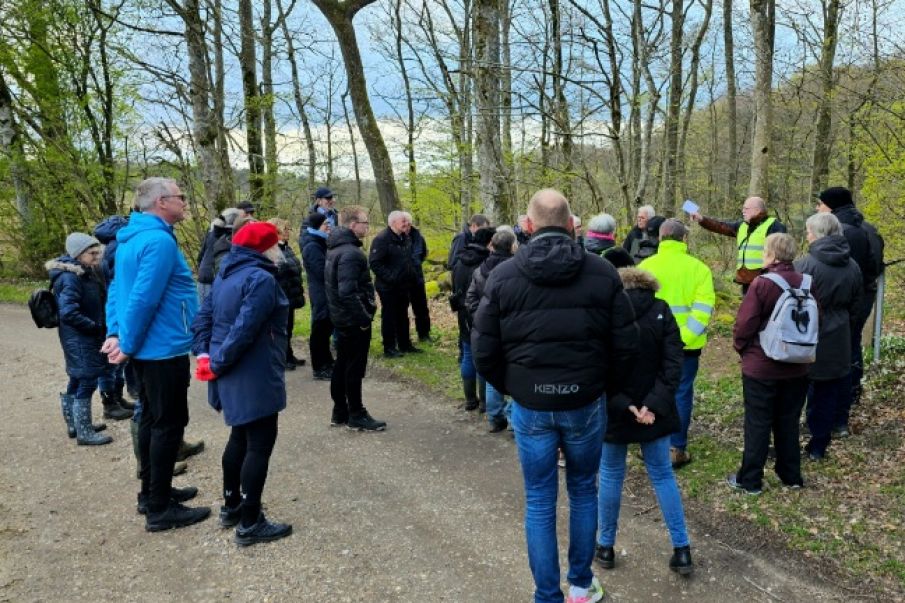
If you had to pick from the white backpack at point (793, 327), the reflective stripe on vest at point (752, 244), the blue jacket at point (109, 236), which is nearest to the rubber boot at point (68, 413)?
the blue jacket at point (109, 236)

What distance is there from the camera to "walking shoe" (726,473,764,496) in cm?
443

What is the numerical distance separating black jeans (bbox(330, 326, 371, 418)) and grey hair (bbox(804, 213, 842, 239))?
3975mm

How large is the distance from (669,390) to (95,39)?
62.4ft

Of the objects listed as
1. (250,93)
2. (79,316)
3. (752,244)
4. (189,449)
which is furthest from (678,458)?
(250,93)

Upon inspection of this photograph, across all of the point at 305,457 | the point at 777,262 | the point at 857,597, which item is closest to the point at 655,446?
the point at 857,597

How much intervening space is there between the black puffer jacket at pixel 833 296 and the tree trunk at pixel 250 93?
12.6 meters

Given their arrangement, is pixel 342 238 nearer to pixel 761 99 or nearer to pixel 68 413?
pixel 68 413

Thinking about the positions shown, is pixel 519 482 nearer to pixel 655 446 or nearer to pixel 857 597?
pixel 655 446

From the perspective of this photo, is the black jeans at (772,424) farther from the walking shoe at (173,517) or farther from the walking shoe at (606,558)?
the walking shoe at (173,517)

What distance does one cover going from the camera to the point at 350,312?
580 cm

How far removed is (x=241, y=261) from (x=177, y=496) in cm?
207

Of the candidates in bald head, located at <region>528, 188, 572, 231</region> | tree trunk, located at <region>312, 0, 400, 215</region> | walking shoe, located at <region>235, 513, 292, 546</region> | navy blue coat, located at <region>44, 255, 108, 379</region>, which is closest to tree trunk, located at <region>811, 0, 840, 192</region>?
tree trunk, located at <region>312, 0, 400, 215</region>

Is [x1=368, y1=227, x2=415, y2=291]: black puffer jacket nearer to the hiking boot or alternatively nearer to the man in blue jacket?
the hiking boot

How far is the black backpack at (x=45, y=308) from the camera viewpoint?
5.75 metres
